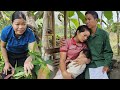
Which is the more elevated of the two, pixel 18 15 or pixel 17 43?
pixel 18 15

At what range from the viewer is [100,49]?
823cm

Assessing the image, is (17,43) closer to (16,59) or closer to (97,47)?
(16,59)

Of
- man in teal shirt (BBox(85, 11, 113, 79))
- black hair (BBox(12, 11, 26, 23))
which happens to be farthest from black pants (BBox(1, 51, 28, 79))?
man in teal shirt (BBox(85, 11, 113, 79))

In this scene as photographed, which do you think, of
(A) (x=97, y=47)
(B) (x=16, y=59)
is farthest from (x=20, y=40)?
(A) (x=97, y=47)

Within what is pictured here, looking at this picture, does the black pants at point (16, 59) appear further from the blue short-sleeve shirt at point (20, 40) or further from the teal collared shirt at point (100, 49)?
the teal collared shirt at point (100, 49)

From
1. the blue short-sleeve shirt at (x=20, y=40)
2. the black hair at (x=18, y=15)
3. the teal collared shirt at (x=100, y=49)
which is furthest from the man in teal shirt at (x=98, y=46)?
the black hair at (x=18, y=15)

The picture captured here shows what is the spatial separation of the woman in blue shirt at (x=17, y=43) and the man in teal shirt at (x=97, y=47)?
0.70 metres

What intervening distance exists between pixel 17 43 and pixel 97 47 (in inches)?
38.3

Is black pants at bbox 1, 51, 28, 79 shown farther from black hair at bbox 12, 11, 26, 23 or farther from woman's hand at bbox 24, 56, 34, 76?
black hair at bbox 12, 11, 26, 23

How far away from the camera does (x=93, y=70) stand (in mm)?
8242

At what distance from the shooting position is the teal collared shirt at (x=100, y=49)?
821 centimetres
